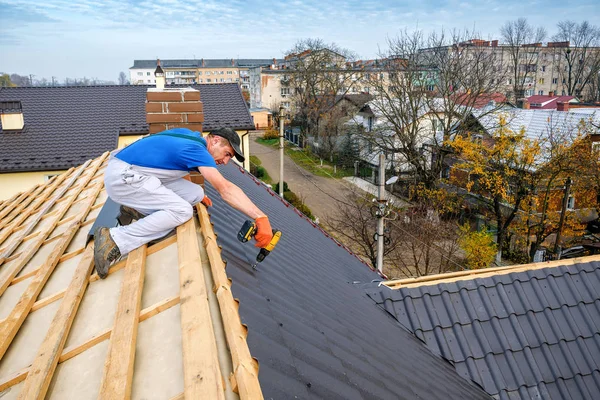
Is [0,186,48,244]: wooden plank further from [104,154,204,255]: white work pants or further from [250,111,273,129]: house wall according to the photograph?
[250,111,273,129]: house wall

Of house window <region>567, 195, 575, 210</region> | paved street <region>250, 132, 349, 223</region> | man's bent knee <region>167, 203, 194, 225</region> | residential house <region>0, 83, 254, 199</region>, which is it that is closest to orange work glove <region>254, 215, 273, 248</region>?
man's bent knee <region>167, 203, 194, 225</region>

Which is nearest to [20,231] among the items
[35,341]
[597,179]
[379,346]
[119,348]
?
[35,341]

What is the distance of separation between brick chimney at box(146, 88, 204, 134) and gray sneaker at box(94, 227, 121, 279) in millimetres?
2456

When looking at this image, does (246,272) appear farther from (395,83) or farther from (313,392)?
(395,83)

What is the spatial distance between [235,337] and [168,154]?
6.17 feet

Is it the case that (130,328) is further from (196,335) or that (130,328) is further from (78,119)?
(78,119)

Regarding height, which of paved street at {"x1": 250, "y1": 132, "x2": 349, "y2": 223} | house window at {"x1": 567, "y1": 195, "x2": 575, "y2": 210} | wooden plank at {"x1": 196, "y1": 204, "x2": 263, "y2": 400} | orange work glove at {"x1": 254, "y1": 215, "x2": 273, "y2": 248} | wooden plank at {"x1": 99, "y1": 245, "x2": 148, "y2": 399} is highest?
orange work glove at {"x1": 254, "y1": 215, "x2": 273, "y2": 248}

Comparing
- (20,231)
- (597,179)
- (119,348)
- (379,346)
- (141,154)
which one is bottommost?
(597,179)

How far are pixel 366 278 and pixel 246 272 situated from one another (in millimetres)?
3598

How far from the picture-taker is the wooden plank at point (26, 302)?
2729 mm

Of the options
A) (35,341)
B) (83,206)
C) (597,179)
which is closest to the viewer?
(35,341)

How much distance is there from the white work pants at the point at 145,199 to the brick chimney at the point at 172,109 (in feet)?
6.03

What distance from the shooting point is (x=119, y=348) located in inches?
88.9

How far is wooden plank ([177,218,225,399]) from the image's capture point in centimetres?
185
